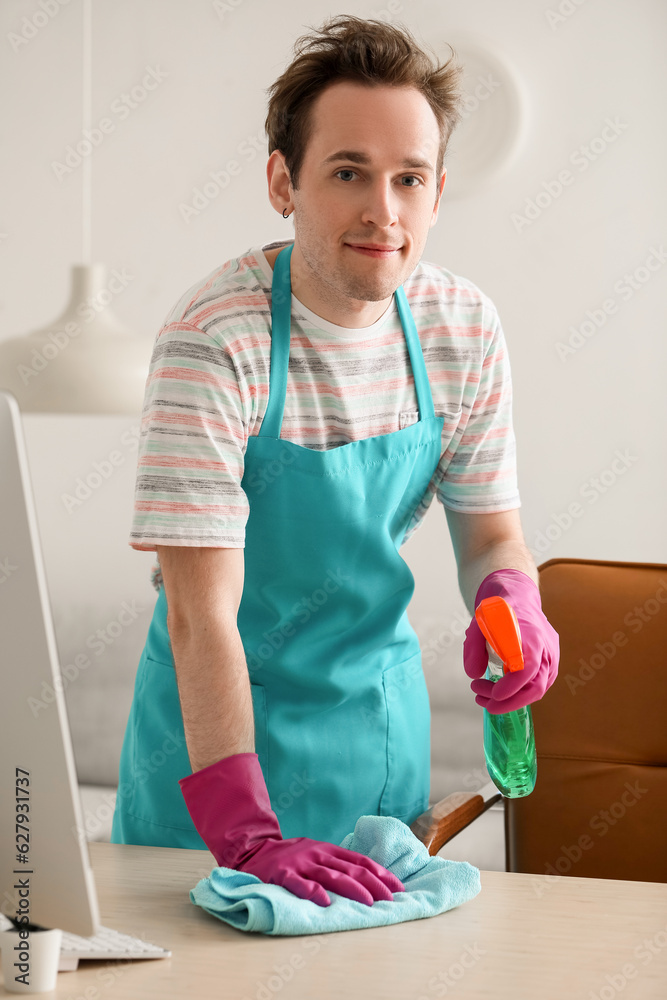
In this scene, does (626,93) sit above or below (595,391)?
above

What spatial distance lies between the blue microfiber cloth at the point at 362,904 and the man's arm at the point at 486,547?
0.42 m

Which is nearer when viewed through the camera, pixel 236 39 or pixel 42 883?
pixel 42 883

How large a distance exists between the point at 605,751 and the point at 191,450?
84 cm

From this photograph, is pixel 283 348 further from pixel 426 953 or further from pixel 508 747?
pixel 426 953

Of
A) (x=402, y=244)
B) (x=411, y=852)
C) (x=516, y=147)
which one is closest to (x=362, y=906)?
(x=411, y=852)

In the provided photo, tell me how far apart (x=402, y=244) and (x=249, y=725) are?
23.3 inches

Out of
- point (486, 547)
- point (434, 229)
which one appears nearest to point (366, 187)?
point (486, 547)

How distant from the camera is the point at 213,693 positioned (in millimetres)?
1069

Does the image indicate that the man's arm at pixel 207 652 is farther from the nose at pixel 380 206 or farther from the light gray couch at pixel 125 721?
the light gray couch at pixel 125 721

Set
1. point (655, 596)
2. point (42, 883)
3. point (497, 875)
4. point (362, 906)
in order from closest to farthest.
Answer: point (42, 883) < point (362, 906) < point (497, 875) < point (655, 596)

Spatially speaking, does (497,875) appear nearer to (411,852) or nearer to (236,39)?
(411,852)

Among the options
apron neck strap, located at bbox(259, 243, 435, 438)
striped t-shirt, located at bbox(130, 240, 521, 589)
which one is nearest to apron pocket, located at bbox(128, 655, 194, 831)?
striped t-shirt, located at bbox(130, 240, 521, 589)

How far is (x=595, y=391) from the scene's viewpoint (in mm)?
2621

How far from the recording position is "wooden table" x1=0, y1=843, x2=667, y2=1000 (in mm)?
749
